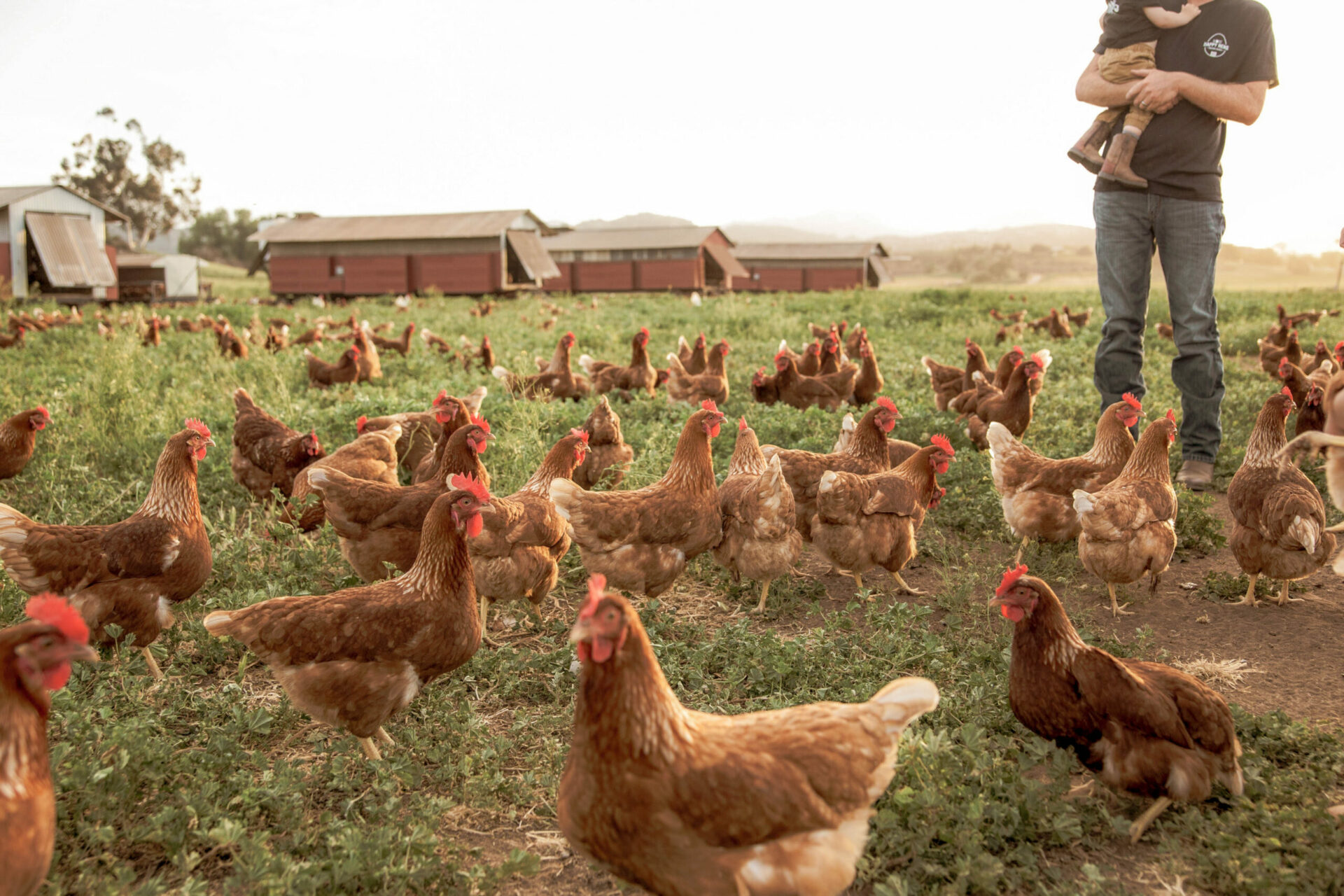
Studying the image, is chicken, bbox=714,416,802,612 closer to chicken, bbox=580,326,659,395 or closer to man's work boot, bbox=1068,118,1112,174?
man's work boot, bbox=1068,118,1112,174

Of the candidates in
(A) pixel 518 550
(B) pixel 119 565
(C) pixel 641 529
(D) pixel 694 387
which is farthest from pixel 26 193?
(C) pixel 641 529

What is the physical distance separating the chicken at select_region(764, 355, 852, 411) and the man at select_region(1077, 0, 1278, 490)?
11.3 feet

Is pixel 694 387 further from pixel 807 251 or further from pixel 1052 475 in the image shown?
pixel 807 251

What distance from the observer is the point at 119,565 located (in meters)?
4.14

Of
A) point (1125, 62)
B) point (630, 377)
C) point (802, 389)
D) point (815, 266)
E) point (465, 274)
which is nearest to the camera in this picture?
point (1125, 62)

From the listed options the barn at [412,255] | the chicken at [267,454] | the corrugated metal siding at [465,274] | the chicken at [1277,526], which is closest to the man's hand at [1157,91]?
the chicken at [1277,526]

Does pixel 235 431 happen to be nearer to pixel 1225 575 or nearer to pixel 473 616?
pixel 473 616

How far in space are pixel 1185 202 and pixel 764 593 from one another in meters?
4.52

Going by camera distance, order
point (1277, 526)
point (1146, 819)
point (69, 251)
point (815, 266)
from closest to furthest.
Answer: point (1146, 819) → point (1277, 526) → point (69, 251) → point (815, 266)

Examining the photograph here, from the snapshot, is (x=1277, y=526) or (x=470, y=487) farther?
(x=1277, y=526)

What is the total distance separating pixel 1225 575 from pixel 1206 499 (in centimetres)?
95

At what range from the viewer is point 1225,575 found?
199 inches

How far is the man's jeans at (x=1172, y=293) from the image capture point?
6.02m

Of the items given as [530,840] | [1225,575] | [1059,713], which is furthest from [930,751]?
[1225,575]
